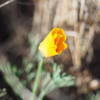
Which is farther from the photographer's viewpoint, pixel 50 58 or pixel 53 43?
pixel 50 58

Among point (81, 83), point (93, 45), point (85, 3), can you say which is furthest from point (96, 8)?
point (81, 83)

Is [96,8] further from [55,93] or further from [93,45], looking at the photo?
[55,93]

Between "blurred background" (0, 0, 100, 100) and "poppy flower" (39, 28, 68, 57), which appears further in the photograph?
"blurred background" (0, 0, 100, 100)

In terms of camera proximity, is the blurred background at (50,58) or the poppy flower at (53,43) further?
the blurred background at (50,58)

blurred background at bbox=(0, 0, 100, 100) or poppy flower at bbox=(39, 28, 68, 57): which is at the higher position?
poppy flower at bbox=(39, 28, 68, 57)

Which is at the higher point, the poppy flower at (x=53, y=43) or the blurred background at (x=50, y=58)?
the poppy flower at (x=53, y=43)

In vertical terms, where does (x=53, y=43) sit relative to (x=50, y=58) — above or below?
above

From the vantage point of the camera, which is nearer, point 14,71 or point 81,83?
point 14,71

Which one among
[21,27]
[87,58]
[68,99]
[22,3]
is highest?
[22,3]
